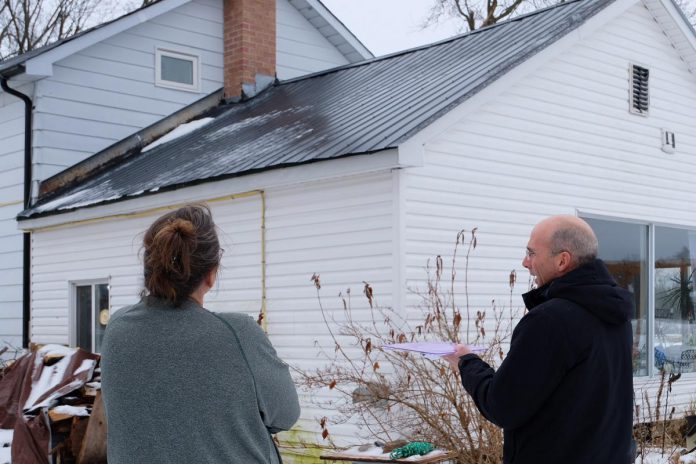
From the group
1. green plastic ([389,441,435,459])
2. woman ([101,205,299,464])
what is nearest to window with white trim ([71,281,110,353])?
green plastic ([389,441,435,459])

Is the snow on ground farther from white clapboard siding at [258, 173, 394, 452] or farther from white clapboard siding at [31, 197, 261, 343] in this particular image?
white clapboard siding at [31, 197, 261, 343]

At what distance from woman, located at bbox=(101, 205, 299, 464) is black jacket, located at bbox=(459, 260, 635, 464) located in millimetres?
910

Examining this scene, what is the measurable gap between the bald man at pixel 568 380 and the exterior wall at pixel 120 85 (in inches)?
451

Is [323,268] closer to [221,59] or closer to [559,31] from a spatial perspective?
[559,31]

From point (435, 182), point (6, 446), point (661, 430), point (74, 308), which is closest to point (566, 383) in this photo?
point (435, 182)

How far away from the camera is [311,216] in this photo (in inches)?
353

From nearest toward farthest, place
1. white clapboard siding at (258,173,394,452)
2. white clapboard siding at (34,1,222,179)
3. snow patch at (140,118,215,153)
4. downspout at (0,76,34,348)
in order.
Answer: white clapboard siding at (258,173,394,452) → downspout at (0,76,34,348) → white clapboard siding at (34,1,222,179) → snow patch at (140,118,215,153)

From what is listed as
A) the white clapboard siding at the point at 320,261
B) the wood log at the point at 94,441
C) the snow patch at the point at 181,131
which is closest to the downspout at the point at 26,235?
the snow patch at the point at 181,131

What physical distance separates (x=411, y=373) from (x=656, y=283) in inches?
168

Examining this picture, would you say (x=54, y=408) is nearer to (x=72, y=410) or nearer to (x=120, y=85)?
(x=72, y=410)

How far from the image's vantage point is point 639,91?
36.4ft

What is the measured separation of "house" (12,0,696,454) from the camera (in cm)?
848

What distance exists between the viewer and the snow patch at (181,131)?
1421 cm

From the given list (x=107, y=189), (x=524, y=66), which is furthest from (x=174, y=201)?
(x=524, y=66)
